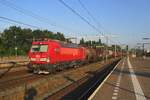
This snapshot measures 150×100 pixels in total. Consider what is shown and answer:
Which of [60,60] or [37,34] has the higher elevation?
[37,34]

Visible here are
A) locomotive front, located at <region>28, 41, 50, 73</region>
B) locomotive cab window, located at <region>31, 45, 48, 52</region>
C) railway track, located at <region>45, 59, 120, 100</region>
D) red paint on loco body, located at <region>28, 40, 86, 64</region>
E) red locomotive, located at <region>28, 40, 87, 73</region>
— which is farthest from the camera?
locomotive cab window, located at <region>31, 45, 48, 52</region>

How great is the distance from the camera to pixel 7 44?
363ft

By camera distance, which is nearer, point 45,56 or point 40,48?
point 45,56

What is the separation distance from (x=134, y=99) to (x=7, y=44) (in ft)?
322

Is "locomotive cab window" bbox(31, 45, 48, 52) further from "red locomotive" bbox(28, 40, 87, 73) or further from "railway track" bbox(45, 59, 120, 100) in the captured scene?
"railway track" bbox(45, 59, 120, 100)

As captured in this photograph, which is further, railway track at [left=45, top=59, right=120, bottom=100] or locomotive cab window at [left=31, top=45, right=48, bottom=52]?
locomotive cab window at [left=31, top=45, right=48, bottom=52]

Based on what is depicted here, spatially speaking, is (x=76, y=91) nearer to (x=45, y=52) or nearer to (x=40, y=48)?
(x=45, y=52)

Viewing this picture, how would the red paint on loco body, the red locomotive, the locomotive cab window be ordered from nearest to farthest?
1. the red locomotive
2. the red paint on loco body
3. the locomotive cab window

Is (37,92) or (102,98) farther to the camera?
(37,92)

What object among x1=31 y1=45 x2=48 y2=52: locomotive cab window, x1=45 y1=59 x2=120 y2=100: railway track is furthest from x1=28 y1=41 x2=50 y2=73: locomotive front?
x1=45 y1=59 x2=120 y2=100: railway track

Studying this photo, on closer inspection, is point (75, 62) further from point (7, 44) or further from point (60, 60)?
point (7, 44)

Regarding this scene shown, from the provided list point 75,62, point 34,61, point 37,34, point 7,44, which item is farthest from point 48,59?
point 37,34

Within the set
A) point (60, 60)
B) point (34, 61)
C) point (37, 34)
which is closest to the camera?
point (34, 61)

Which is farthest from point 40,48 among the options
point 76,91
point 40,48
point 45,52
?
point 76,91
